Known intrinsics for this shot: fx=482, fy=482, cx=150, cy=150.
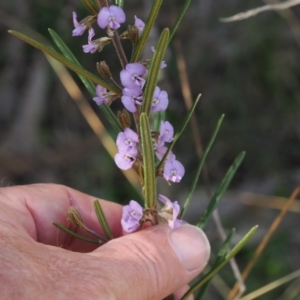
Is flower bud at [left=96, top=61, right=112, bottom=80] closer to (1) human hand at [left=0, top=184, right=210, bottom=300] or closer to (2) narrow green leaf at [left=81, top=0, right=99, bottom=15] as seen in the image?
(2) narrow green leaf at [left=81, top=0, right=99, bottom=15]

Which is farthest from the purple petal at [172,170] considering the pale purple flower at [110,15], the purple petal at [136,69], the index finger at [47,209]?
the index finger at [47,209]

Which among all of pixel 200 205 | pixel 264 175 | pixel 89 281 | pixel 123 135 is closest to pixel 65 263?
pixel 89 281

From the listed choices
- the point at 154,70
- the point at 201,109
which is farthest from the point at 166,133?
the point at 201,109

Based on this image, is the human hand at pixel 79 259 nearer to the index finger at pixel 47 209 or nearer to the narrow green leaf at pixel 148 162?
the index finger at pixel 47 209

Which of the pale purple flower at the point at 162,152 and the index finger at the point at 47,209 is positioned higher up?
the pale purple flower at the point at 162,152

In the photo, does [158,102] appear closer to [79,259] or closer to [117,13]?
[117,13]

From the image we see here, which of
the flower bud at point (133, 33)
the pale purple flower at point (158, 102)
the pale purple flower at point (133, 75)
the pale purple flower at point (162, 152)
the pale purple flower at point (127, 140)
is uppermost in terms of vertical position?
the flower bud at point (133, 33)

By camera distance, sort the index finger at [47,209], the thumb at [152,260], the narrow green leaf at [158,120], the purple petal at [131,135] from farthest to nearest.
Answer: the index finger at [47,209]
the narrow green leaf at [158,120]
the thumb at [152,260]
the purple petal at [131,135]

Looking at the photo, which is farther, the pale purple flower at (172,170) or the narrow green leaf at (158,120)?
the narrow green leaf at (158,120)
